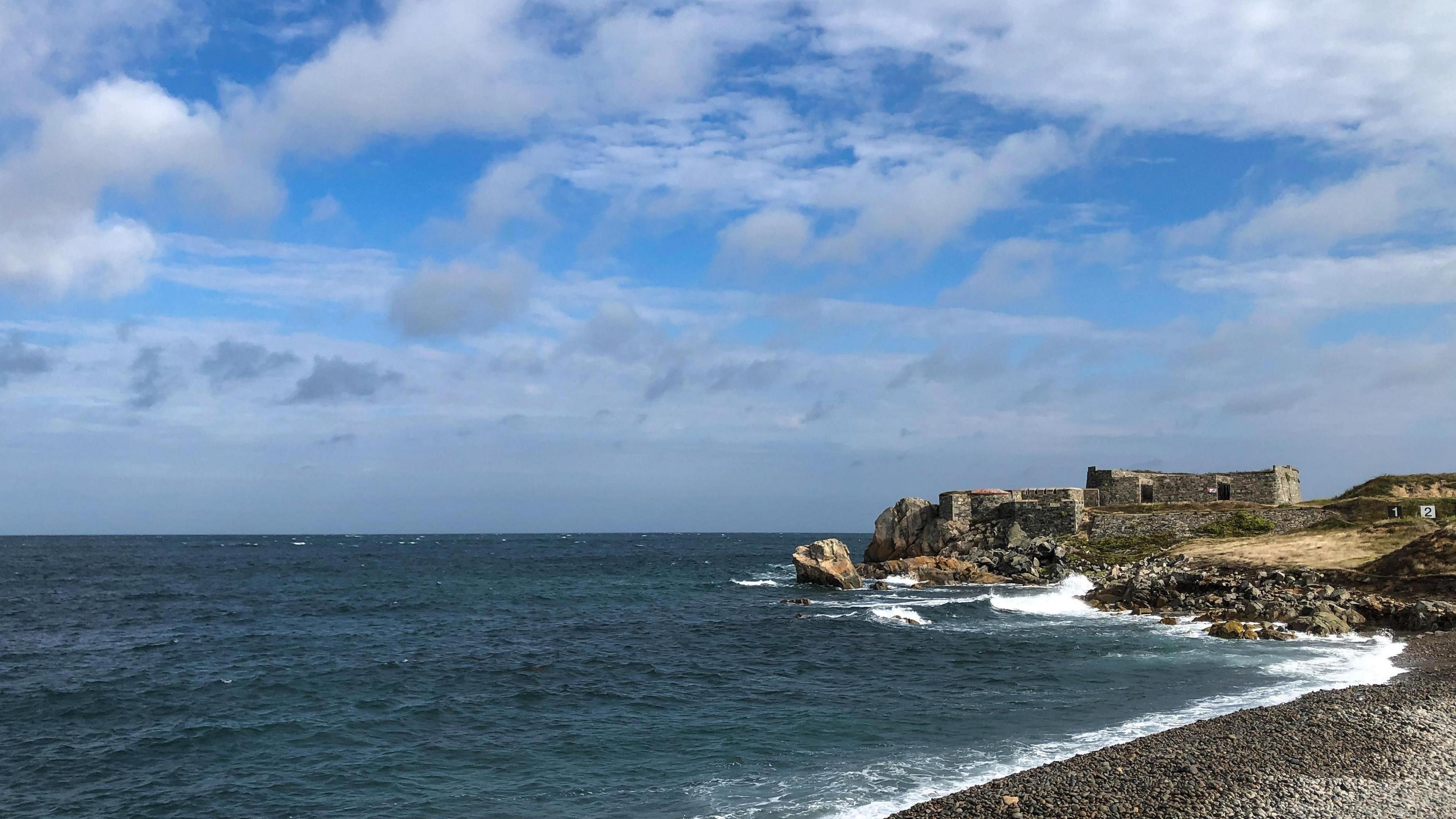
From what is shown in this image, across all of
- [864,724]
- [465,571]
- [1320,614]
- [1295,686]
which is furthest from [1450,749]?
[465,571]

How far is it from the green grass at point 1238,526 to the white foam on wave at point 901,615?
29.6 m

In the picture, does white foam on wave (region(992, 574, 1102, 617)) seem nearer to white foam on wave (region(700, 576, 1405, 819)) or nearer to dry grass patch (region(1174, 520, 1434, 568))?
dry grass patch (region(1174, 520, 1434, 568))

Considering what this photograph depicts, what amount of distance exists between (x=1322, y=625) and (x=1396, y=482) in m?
43.0

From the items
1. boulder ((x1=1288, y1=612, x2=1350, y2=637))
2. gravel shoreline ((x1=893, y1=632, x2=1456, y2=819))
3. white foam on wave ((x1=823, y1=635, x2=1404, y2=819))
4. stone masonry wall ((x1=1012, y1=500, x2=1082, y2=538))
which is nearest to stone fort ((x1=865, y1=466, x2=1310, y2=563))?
stone masonry wall ((x1=1012, y1=500, x2=1082, y2=538))

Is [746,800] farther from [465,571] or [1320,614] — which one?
[465,571]

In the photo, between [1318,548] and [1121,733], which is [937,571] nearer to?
[1318,548]

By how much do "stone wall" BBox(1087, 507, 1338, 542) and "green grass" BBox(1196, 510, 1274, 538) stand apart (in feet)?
0.67

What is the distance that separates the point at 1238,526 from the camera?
224 feet

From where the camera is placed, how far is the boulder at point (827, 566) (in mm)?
69000

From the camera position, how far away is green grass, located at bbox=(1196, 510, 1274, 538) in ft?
221

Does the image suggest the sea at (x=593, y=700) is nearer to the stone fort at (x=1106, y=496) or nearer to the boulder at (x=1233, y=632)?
the boulder at (x=1233, y=632)

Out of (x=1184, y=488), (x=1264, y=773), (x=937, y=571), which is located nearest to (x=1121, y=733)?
(x=1264, y=773)

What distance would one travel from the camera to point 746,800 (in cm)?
1945

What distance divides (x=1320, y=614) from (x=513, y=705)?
3396 centimetres
